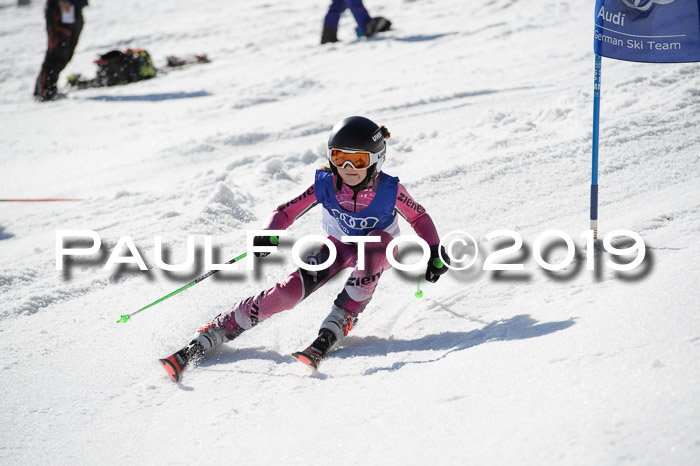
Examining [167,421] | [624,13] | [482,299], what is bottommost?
[167,421]

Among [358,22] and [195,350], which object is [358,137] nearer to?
[195,350]

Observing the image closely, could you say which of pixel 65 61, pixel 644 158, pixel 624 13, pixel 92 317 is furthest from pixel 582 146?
pixel 65 61

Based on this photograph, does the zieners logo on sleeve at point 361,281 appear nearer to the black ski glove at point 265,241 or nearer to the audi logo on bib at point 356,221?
the audi logo on bib at point 356,221

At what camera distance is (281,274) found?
16.6 feet

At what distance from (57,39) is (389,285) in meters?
9.49

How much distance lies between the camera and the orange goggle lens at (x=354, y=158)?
3.85 metres

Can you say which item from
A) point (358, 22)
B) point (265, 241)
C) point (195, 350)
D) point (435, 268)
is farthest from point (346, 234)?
point (358, 22)

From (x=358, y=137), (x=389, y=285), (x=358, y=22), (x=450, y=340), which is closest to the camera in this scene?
(x=450, y=340)

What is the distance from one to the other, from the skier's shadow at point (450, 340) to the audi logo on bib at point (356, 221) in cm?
67

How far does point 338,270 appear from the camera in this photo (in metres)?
4.09

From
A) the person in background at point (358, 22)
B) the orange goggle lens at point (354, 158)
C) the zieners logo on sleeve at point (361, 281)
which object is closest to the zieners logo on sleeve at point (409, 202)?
the orange goggle lens at point (354, 158)

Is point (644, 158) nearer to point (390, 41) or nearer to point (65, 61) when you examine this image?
point (390, 41)

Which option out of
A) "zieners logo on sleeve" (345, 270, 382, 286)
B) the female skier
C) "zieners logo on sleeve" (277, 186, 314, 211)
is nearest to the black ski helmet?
the female skier

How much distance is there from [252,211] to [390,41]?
741cm
